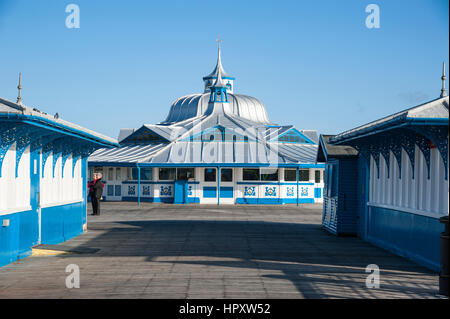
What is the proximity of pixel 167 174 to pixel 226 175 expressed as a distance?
3279mm

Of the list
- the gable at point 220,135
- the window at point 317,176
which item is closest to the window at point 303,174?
the window at point 317,176

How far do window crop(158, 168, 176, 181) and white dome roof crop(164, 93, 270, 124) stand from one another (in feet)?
41.6

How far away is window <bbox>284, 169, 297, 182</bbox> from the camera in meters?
31.7

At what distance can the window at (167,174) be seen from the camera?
3184 cm

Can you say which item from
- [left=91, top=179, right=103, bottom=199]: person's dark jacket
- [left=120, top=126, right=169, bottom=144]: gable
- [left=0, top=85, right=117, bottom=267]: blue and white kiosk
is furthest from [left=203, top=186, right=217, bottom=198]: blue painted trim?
[left=0, top=85, right=117, bottom=267]: blue and white kiosk

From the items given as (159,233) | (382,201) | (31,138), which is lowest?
(159,233)

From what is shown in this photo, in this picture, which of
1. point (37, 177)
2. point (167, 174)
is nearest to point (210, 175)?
point (167, 174)

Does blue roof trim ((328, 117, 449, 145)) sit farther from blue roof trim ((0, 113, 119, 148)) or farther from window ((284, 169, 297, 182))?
window ((284, 169, 297, 182))

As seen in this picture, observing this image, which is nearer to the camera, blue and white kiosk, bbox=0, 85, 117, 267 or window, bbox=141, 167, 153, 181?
blue and white kiosk, bbox=0, 85, 117, 267

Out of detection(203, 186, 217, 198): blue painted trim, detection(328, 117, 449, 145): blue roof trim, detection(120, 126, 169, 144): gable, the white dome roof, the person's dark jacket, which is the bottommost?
detection(203, 186, 217, 198): blue painted trim

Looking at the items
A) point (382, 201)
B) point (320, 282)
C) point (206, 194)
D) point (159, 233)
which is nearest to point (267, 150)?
point (206, 194)

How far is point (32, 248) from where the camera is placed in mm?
12172

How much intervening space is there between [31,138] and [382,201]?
317 inches
